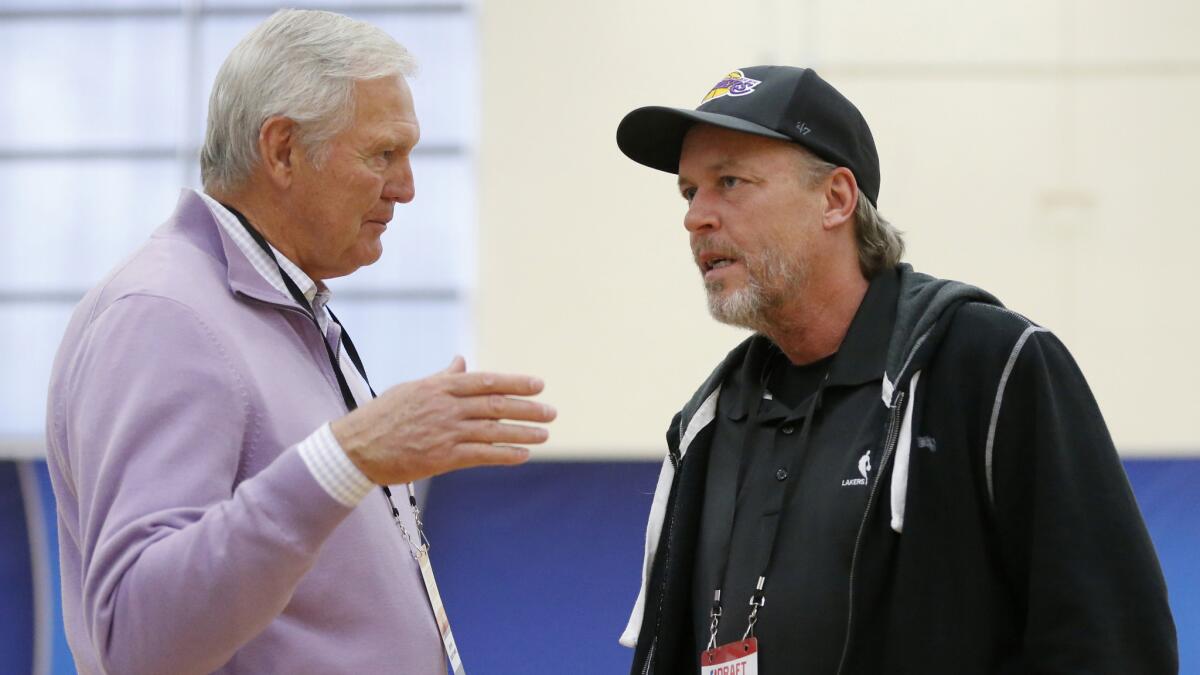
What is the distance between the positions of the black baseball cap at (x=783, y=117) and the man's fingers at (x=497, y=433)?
82cm

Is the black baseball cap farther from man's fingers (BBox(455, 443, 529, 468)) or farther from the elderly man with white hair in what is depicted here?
man's fingers (BBox(455, 443, 529, 468))

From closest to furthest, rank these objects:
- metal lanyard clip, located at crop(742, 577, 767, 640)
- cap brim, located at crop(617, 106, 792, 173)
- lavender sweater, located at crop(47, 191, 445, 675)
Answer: lavender sweater, located at crop(47, 191, 445, 675) < metal lanyard clip, located at crop(742, 577, 767, 640) < cap brim, located at crop(617, 106, 792, 173)

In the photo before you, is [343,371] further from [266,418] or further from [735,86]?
[735,86]

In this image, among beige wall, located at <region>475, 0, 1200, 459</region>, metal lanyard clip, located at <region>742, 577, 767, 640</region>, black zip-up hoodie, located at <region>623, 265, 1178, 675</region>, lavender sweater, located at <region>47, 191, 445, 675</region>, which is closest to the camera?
lavender sweater, located at <region>47, 191, 445, 675</region>

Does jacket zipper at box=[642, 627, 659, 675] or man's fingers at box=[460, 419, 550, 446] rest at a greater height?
man's fingers at box=[460, 419, 550, 446]

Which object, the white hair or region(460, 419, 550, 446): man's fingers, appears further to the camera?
the white hair

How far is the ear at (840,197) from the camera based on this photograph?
215 centimetres

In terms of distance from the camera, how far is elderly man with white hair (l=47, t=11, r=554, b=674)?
140 centimetres

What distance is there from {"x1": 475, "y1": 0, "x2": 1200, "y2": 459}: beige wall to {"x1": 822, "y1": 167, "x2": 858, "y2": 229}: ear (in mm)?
5066

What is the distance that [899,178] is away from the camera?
23.8 ft

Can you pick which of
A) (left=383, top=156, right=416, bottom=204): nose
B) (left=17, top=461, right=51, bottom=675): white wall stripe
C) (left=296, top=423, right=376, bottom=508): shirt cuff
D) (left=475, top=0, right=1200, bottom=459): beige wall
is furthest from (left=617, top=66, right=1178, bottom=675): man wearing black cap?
(left=475, top=0, right=1200, bottom=459): beige wall

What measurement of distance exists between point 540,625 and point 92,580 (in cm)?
140

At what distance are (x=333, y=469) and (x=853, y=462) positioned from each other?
854 mm

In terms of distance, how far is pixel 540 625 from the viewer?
272 cm
